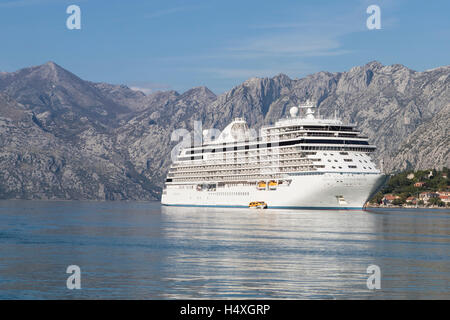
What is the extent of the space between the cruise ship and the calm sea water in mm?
56342

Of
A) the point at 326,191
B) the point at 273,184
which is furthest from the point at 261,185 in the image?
the point at 326,191

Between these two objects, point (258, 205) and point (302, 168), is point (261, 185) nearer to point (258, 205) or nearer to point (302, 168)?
point (258, 205)

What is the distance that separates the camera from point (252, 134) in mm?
198125

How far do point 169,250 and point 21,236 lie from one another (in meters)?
23.8

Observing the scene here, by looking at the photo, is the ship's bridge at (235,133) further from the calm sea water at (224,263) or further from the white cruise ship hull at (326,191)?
the calm sea water at (224,263)

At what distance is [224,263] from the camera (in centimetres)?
5241

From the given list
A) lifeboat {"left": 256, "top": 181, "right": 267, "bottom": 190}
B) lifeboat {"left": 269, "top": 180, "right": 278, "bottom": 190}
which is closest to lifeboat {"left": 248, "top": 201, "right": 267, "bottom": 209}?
lifeboat {"left": 256, "top": 181, "right": 267, "bottom": 190}

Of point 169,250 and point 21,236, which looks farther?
point 21,236

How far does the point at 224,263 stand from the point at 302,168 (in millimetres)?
95543

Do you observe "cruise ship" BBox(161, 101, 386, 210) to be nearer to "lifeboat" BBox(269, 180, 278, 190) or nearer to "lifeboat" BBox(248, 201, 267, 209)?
"lifeboat" BBox(269, 180, 278, 190)

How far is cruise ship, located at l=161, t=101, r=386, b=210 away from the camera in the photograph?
463 feet
